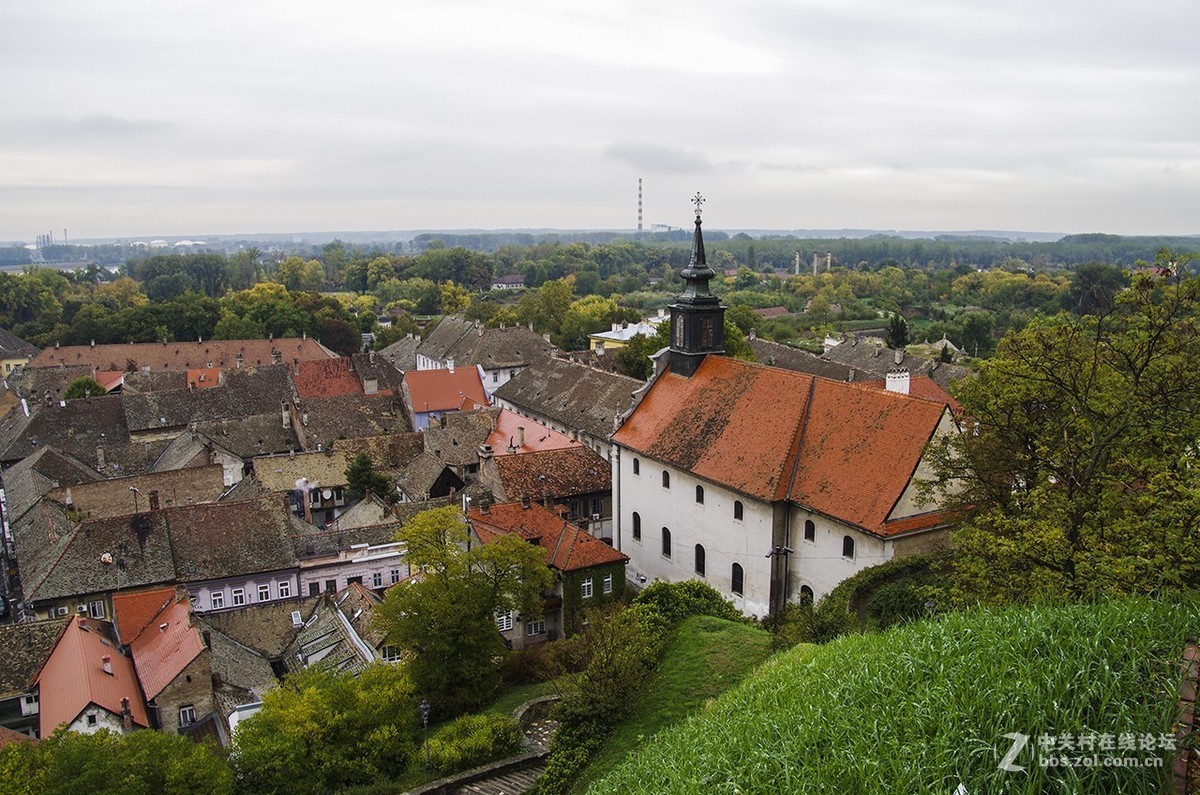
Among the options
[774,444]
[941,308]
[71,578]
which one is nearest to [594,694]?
[774,444]

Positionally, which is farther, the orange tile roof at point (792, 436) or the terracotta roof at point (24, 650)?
the terracotta roof at point (24, 650)

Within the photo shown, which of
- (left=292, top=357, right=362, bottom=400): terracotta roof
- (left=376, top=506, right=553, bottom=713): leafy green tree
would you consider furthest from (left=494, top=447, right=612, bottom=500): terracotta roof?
(left=292, top=357, right=362, bottom=400): terracotta roof

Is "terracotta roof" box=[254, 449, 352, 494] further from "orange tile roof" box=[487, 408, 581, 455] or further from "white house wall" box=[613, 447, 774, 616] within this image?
"white house wall" box=[613, 447, 774, 616]

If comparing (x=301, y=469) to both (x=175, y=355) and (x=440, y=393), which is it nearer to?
(x=440, y=393)

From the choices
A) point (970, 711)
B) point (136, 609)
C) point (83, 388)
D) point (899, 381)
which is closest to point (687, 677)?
point (970, 711)

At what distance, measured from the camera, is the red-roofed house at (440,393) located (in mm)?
62719

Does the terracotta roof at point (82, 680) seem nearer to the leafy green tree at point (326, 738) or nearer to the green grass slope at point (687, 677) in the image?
the leafy green tree at point (326, 738)

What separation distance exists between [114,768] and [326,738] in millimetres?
4819

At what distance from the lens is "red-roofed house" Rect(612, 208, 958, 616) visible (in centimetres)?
2609

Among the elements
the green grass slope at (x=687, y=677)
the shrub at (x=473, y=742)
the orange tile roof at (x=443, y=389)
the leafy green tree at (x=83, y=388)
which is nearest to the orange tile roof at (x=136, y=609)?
the shrub at (x=473, y=742)

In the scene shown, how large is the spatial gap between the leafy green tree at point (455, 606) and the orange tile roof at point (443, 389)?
36183mm

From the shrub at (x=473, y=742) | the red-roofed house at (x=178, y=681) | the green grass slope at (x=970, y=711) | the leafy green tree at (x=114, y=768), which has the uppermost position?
the green grass slope at (x=970, y=711)

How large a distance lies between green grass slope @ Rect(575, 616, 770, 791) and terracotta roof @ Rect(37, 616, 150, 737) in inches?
662

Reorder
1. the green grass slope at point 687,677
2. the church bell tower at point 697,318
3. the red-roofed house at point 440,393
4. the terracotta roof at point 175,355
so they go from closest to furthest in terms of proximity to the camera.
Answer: the green grass slope at point 687,677 < the church bell tower at point 697,318 < the red-roofed house at point 440,393 < the terracotta roof at point 175,355
